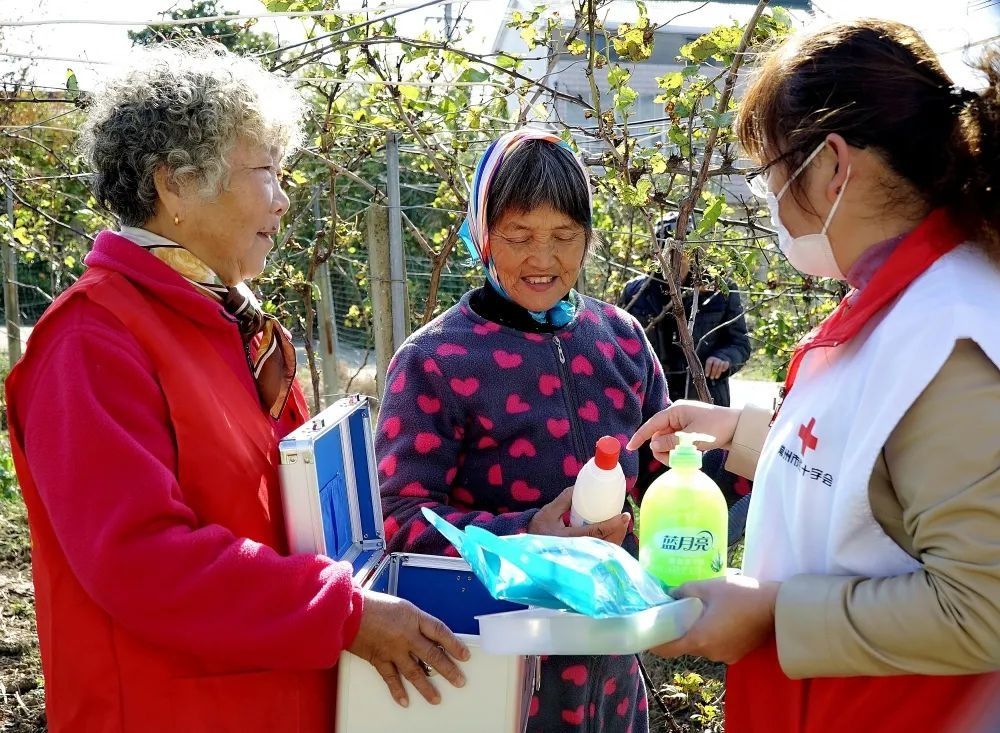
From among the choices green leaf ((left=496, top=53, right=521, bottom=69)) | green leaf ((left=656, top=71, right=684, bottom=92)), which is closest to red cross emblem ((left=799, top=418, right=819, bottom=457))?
green leaf ((left=656, top=71, right=684, bottom=92))

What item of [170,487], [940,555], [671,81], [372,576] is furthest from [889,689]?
[671,81]

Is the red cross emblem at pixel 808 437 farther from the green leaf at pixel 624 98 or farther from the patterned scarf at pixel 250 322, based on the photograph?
the green leaf at pixel 624 98

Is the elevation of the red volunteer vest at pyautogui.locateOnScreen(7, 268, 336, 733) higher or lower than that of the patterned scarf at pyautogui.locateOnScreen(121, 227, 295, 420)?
lower

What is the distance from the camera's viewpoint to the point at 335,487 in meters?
1.79

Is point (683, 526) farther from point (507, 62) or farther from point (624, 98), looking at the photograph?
point (507, 62)

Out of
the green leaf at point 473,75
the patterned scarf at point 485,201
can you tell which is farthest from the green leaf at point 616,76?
the green leaf at point 473,75

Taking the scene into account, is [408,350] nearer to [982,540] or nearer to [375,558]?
[375,558]

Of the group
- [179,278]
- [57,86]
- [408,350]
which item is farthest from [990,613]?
[57,86]

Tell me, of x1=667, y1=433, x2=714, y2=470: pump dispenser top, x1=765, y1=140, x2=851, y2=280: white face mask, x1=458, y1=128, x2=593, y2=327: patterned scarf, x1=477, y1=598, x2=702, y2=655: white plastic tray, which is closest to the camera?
x1=477, y1=598, x2=702, y2=655: white plastic tray

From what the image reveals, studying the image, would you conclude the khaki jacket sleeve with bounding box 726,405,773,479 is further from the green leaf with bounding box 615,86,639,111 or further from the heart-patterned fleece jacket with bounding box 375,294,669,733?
the green leaf with bounding box 615,86,639,111

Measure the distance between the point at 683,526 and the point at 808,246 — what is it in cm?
51

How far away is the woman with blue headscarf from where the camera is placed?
208 cm

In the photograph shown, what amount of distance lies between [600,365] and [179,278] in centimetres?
96

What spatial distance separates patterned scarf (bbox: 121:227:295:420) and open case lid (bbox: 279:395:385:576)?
0.43 feet
